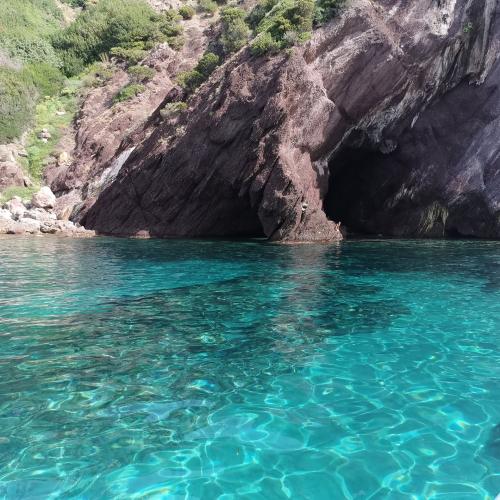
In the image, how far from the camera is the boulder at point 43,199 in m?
31.5

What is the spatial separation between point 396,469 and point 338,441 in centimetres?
62

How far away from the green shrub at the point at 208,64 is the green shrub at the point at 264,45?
541cm

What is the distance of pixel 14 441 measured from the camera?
4.70 metres

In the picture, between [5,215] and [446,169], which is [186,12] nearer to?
[5,215]

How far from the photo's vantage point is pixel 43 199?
31562 mm

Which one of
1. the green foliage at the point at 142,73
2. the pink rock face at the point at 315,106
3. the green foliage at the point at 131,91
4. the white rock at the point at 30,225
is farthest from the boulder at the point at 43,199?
the green foliage at the point at 142,73

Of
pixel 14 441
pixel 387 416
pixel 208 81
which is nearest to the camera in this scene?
pixel 14 441

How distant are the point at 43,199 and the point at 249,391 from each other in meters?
29.2

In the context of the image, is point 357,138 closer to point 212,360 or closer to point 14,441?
point 212,360

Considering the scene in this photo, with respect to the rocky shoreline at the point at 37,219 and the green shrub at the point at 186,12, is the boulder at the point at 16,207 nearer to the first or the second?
the rocky shoreline at the point at 37,219

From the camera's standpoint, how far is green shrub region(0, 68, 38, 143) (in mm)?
38844

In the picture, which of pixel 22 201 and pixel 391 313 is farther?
pixel 22 201

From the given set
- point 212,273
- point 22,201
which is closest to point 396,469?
point 212,273

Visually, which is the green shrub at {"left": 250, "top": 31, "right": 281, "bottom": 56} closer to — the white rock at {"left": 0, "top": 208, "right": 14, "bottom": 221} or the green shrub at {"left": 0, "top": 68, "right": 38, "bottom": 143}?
the white rock at {"left": 0, "top": 208, "right": 14, "bottom": 221}
